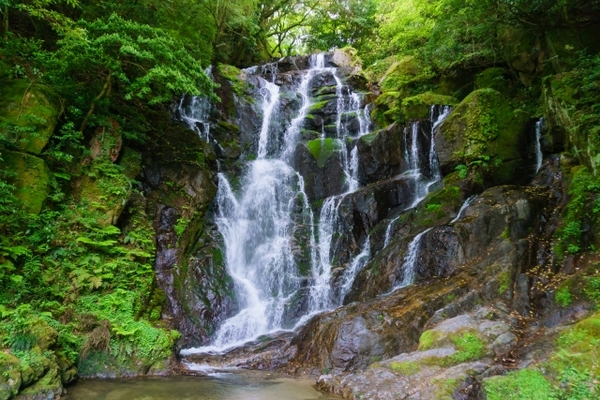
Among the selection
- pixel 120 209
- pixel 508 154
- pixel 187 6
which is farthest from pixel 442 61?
pixel 120 209

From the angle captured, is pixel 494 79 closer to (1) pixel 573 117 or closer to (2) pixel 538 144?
(2) pixel 538 144

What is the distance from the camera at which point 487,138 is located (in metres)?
12.3

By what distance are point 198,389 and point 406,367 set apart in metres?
3.44

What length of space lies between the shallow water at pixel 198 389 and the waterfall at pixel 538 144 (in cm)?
971

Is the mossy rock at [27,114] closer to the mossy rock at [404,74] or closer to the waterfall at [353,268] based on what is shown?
the waterfall at [353,268]

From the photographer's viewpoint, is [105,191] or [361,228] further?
[361,228]

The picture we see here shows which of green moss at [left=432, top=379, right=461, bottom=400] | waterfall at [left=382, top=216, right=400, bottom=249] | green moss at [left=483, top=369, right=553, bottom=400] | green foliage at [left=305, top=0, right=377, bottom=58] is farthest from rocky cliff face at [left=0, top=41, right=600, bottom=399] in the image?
green foliage at [left=305, top=0, right=377, bottom=58]

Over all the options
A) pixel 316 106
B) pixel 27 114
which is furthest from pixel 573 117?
pixel 27 114

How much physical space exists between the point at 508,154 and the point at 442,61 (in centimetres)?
451

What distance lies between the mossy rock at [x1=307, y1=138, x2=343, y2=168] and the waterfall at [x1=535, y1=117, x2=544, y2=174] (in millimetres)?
7104

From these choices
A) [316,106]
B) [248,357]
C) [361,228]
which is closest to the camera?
[248,357]

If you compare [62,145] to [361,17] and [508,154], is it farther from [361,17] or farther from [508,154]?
[361,17]

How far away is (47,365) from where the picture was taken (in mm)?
6098

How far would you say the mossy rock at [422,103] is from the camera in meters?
15.0
